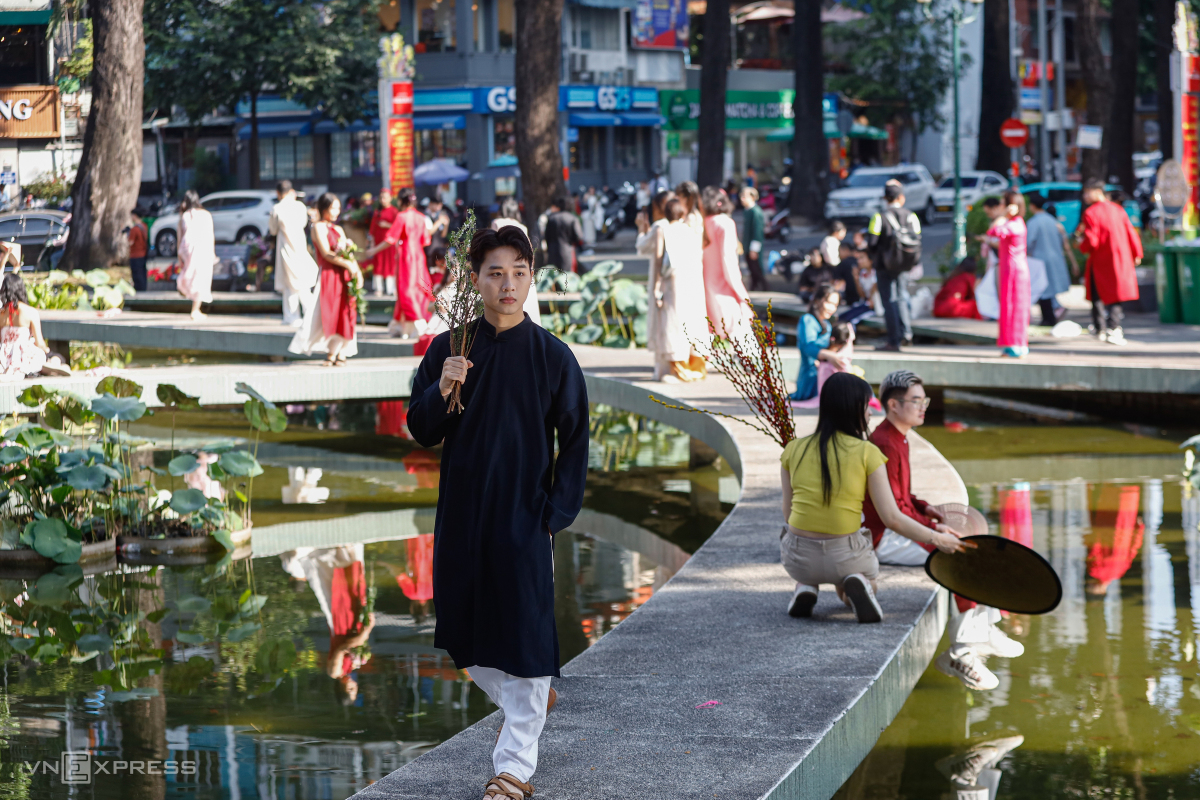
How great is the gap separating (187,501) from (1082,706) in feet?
16.0

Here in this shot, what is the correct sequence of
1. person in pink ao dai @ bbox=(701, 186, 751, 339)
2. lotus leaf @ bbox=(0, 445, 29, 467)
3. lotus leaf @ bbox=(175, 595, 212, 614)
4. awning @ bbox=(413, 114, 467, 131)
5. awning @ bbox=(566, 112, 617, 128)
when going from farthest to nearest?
awning @ bbox=(566, 112, 617, 128)
awning @ bbox=(413, 114, 467, 131)
person in pink ao dai @ bbox=(701, 186, 751, 339)
lotus leaf @ bbox=(0, 445, 29, 467)
lotus leaf @ bbox=(175, 595, 212, 614)

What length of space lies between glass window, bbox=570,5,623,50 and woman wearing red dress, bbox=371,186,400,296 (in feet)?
91.7

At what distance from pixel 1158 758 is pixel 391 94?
21.2 meters

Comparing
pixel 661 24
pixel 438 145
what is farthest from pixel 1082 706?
pixel 661 24

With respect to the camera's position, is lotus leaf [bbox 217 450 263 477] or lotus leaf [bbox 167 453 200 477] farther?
lotus leaf [bbox 217 450 263 477]

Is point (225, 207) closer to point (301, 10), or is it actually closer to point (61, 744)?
point (301, 10)

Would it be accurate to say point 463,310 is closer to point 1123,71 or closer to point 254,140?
point 1123,71

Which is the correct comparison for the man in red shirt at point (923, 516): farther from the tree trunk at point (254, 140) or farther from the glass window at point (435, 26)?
the glass window at point (435, 26)

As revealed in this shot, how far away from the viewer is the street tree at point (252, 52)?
3841 centimetres

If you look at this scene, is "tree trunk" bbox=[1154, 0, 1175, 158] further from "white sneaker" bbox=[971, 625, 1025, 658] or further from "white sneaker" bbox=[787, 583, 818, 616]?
"white sneaker" bbox=[787, 583, 818, 616]

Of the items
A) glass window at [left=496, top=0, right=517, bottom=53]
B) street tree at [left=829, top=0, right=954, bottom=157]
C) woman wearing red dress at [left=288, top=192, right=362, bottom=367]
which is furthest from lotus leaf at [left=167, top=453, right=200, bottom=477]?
street tree at [left=829, top=0, right=954, bottom=157]

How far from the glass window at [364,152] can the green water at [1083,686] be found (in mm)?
38100

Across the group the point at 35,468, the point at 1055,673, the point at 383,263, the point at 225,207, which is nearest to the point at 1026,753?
the point at 1055,673

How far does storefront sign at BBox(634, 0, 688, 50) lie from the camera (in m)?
51.1
